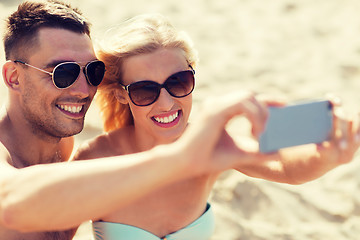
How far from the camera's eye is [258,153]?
1.16 metres

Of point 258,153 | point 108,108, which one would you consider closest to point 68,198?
point 258,153

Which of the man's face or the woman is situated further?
the man's face

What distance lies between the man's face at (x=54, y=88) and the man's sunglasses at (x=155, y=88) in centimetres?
32

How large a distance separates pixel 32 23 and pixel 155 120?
2.78ft

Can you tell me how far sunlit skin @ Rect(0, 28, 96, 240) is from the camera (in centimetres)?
228

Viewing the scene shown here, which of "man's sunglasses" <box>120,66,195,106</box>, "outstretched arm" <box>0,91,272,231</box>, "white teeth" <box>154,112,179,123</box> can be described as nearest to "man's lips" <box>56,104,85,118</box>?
"man's sunglasses" <box>120,66,195,106</box>

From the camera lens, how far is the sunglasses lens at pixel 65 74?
7.27ft

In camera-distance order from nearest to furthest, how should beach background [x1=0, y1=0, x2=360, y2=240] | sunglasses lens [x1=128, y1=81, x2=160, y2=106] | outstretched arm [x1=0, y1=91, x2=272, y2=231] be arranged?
outstretched arm [x1=0, y1=91, x2=272, y2=231] < sunglasses lens [x1=128, y1=81, x2=160, y2=106] < beach background [x1=0, y1=0, x2=360, y2=240]

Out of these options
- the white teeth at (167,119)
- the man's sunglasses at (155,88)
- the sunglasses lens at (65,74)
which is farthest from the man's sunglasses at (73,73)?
the white teeth at (167,119)

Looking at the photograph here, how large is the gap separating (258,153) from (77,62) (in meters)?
1.38

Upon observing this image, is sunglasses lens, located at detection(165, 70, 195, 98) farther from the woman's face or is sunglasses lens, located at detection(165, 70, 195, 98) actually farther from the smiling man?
the smiling man

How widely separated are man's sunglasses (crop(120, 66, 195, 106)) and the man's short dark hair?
0.54m

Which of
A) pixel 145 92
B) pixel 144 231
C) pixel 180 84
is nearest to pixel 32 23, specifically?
pixel 145 92

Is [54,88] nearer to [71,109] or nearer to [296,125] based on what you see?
[71,109]
